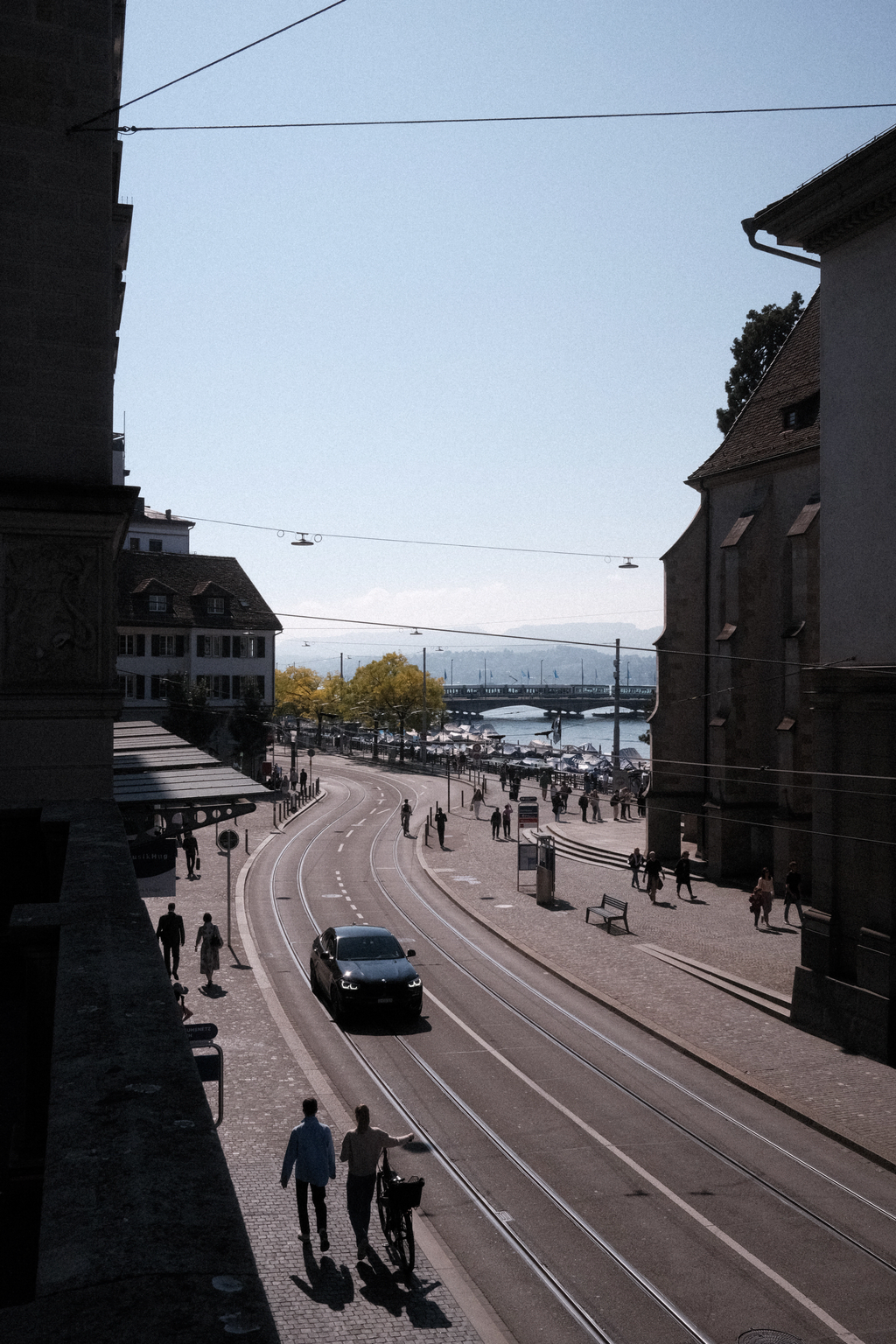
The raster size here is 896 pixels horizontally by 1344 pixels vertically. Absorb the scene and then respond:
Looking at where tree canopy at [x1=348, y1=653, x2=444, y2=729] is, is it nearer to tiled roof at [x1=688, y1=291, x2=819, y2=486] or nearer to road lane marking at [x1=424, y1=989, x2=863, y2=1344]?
tiled roof at [x1=688, y1=291, x2=819, y2=486]

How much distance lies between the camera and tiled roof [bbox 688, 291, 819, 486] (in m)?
33.2

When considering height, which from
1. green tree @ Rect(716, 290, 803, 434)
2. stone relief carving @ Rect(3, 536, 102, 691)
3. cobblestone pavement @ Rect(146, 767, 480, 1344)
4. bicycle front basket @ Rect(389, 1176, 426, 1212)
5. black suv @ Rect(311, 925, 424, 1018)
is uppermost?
green tree @ Rect(716, 290, 803, 434)

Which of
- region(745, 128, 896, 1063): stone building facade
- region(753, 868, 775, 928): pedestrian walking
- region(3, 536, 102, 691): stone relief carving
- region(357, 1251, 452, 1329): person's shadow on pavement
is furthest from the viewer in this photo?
region(753, 868, 775, 928): pedestrian walking

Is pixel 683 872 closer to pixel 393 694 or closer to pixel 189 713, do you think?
pixel 189 713

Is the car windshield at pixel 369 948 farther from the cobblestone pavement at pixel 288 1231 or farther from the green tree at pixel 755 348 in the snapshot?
the green tree at pixel 755 348

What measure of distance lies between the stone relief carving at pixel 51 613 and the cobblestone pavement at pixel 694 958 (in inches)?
447

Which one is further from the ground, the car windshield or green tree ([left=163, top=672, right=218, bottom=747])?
green tree ([left=163, top=672, right=218, bottom=747])

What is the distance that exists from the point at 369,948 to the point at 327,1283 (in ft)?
36.4

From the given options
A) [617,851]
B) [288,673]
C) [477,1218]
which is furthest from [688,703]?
[288,673]

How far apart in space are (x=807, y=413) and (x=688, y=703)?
33.4ft

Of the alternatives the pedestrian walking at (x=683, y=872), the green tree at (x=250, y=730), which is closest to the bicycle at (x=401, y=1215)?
the pedestrian walking at (x=683, y=872)

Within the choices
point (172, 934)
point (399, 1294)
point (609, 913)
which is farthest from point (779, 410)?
point (399, 1294)

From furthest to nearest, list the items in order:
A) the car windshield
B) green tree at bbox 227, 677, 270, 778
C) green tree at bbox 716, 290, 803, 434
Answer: green tree at bbox 227, 677, 270, 778 → green tree at bbox 716, 290, 803, 434 → the car windshield

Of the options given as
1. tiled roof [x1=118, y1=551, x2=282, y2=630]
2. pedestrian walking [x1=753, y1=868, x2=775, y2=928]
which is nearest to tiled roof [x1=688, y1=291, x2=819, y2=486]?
pedestrian walking [x1=753, y1=868, x2=775, y2=928]
